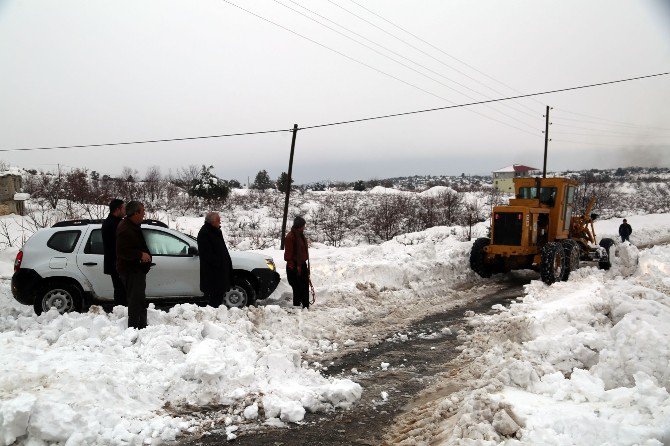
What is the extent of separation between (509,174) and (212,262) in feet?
363

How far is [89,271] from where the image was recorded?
7949mm

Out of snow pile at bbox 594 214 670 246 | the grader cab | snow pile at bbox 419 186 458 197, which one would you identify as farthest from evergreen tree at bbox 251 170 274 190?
the grader cab

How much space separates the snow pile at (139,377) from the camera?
4.02 meters

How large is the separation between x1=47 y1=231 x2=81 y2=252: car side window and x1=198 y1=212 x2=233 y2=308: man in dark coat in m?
2.21

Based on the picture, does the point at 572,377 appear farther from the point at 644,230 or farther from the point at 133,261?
the point at 644,230

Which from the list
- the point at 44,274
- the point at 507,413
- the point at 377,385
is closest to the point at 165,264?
the point at 44,274

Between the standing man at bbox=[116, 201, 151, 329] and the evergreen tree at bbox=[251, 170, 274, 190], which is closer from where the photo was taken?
the standing man at bbox=[116, 201, 151, 329]

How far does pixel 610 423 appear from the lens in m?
3.41

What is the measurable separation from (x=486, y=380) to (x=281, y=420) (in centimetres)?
215

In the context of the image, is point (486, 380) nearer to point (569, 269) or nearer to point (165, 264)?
point (165, 264)

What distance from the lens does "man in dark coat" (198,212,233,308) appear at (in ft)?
25.1

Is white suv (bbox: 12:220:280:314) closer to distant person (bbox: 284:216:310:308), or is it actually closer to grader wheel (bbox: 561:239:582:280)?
distant person (bbox: 284:216:310:308)

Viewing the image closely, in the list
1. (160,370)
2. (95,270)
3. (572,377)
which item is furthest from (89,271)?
(572,377)

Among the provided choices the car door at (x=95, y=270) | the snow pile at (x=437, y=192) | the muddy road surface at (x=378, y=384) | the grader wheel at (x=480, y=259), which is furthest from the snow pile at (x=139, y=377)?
the snow pile at (x=437, y=192)
